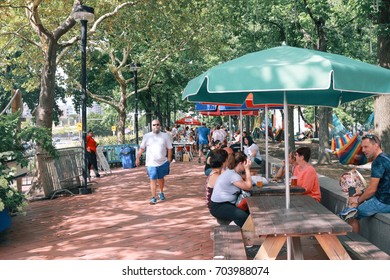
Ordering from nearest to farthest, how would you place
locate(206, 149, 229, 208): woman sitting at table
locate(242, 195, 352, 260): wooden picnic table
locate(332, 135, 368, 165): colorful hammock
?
locate(242, 195, 352, 260): wooden picnic table, locate(206, 149, 229, 208): woman sitting at table, locate(332, 135, 368, 165): colorful hammock

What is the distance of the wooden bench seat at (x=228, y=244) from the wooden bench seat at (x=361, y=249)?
3.55 ft

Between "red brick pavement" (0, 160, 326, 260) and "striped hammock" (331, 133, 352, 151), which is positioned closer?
"red brick pavement" (0, 160, 326, 260)

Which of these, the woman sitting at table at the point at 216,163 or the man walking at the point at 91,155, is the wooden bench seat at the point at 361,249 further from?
the man walking at the point at 91,155

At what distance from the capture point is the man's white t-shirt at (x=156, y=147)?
916 cm

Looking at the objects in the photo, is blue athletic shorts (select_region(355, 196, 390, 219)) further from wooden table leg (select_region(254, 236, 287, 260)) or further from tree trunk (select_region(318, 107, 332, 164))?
tree trunk (select_region(318, 107, 332, 164))

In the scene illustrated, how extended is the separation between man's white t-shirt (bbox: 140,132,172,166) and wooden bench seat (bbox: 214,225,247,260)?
4302mm

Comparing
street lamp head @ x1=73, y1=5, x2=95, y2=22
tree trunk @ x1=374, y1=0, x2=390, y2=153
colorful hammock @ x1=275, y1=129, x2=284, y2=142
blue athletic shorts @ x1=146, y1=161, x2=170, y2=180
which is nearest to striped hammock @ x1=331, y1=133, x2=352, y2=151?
tree trunk @ x1=374, y1=0, x2=390, y2=153

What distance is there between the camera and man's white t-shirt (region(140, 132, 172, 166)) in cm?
916

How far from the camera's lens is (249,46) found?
68.6 ft

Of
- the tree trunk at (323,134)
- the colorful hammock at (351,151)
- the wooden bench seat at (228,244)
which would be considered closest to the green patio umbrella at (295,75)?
the wooden bench seat at (228,244)

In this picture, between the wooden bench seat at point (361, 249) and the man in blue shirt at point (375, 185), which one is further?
the man in blue shirt at point (375, 185)

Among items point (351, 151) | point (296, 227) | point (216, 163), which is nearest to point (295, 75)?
point (296, 227)

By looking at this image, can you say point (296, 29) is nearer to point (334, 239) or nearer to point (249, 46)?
point (249, 46)

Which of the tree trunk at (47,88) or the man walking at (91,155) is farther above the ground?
the tree trunk at (47,88)
